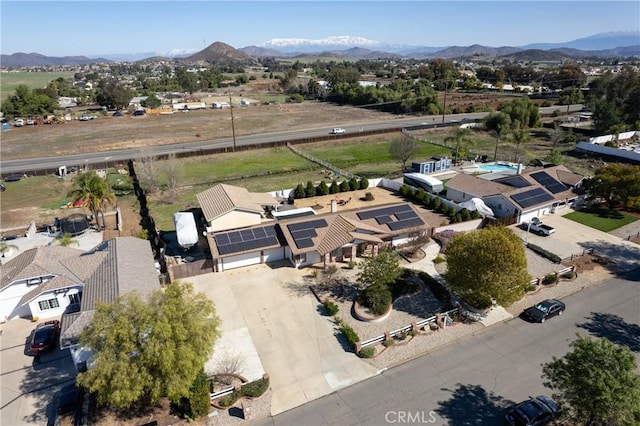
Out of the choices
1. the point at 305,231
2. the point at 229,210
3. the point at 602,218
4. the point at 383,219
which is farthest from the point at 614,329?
the point at 229,210

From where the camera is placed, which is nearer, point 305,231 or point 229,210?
point 305,231

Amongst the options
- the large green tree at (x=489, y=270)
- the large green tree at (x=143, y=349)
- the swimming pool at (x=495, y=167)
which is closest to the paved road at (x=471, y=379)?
the large green tree at (x=489, y=270)

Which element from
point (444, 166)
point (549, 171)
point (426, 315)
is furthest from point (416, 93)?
point (426, 315)

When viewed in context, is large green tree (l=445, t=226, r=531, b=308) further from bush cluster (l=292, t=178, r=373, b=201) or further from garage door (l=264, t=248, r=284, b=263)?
bush cluster (l=292, t=178, r=373, b=201)

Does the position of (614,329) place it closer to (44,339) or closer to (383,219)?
(383,219)

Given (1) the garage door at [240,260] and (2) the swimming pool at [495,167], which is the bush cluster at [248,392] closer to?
(1) the garage door at [240,260]

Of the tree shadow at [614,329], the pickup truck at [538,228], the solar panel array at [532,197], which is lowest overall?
the tree shadow at [614,329]
